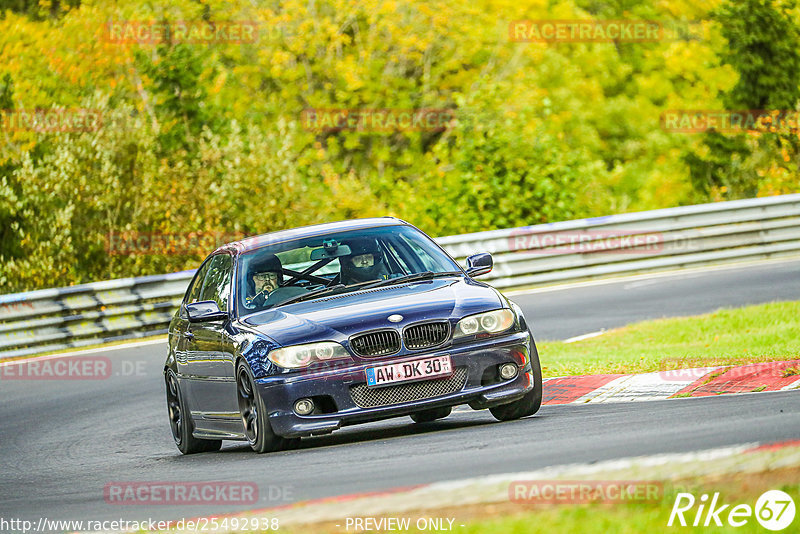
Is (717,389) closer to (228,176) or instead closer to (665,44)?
(228,176)

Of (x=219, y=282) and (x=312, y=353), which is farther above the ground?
(x=312, y=353)

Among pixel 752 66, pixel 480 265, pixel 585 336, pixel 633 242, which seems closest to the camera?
pixel 480 265

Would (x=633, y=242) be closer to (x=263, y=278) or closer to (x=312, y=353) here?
(x=263, y=278)

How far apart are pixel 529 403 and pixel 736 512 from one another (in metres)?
4.54

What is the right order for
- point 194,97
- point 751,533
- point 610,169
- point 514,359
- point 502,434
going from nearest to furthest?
point 751,533 → point 502,434 → point 514,359 → point 194,97 → point 610,169

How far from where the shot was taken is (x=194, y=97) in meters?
30.4

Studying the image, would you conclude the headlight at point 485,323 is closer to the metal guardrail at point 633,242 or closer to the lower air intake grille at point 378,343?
the lower air intake grille at point 378,343

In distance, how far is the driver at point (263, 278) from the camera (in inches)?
390

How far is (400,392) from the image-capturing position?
29.1 ft

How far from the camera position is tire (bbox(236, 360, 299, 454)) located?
355 inches

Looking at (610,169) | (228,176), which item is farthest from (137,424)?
(610,169)

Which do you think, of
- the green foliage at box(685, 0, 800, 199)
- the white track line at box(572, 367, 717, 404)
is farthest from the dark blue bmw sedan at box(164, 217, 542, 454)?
the green foliage at box(685, 0, 800, 199)

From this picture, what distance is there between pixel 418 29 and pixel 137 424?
3100cm

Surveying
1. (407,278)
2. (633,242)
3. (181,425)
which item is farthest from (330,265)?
(633,242)
